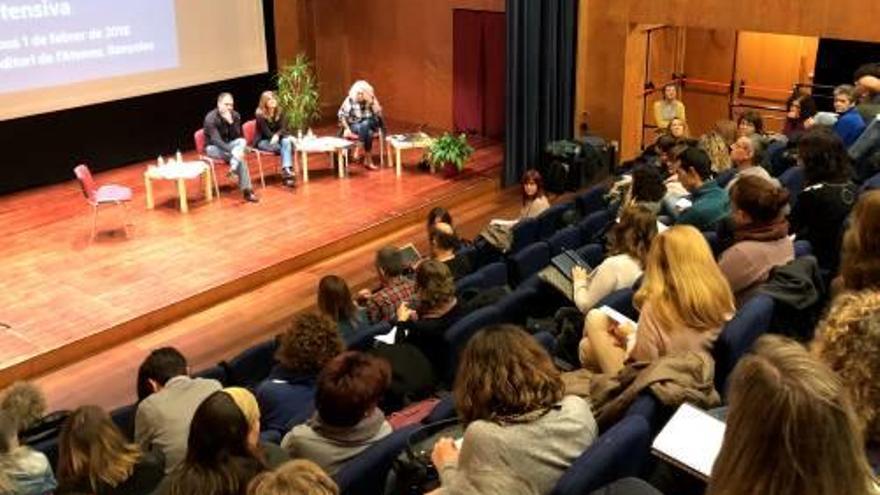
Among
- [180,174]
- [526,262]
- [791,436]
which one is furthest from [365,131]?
[791,436]

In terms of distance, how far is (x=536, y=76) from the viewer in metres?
9.72

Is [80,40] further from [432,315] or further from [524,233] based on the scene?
[432,315]

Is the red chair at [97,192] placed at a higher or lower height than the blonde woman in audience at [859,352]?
lower

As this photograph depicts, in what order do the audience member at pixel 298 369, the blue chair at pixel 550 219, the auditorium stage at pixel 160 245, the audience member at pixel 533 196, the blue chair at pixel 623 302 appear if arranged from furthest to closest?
1. the audience member at pixel 533 196
2. the blue chair at pixel 550 219
3. the auditorium stage at pixel 160 245
4. the blue chair at pixel 623 302
5. the audience member at pixel 298 369

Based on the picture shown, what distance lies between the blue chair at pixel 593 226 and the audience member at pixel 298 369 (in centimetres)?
256

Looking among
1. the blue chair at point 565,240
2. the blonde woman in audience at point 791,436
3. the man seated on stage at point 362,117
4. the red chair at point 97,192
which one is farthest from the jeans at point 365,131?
the blonde woman in audience at point 791,436

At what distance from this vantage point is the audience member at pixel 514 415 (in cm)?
229

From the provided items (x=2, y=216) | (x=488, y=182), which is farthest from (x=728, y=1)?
(x=2, y=216)

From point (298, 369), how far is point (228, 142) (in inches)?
228

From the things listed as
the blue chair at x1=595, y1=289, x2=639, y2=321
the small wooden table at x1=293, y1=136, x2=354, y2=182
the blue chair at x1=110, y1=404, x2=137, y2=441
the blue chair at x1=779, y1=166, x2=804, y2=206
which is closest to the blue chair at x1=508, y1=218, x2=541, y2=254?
the blue chair at x1=779, y1=166, x2=804, y2=206

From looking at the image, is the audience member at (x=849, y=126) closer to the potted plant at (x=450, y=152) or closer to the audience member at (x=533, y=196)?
the audience member at (x=533, y=196)

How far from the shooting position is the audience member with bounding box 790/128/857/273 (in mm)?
4379

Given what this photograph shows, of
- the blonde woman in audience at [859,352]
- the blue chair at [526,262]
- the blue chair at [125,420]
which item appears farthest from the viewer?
the blue chair at [526,262]

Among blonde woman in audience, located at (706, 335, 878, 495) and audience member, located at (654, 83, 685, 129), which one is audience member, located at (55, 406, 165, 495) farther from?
audience member, located at (654, 83, 685, 129)
